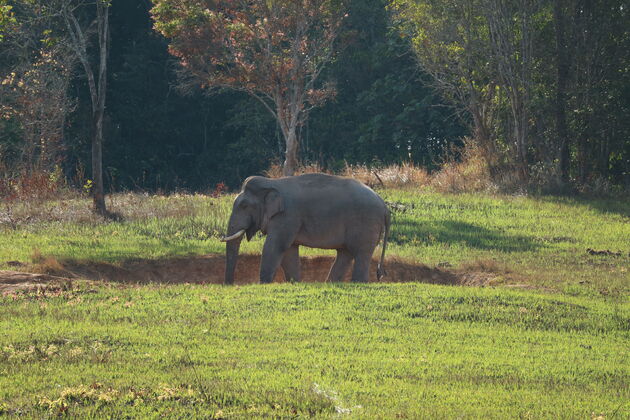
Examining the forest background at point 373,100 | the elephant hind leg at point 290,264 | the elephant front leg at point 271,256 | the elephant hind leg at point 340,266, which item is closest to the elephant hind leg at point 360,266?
the elephant hind leg at point 340,266

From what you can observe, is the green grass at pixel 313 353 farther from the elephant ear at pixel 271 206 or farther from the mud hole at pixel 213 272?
the mud hole at pixel 213 272

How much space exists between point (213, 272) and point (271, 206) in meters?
2.94

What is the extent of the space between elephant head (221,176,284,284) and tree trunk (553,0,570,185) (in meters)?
17.0

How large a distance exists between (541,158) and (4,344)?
25.6m

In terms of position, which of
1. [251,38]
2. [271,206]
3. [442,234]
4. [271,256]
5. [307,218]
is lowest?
[442,234]

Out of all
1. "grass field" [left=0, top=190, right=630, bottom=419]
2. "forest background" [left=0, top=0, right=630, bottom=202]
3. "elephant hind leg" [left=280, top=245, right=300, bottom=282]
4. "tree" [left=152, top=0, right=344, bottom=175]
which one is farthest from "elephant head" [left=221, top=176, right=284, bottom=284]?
"tree" [left=152, top=0, right=344, bottom=175]

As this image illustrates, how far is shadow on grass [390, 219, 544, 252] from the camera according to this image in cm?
2173

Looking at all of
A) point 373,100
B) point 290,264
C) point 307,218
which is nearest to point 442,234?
point 290,264

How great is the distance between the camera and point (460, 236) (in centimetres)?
2273

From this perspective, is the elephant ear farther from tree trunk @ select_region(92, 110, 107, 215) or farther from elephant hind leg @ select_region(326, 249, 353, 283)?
tree trunk @ select_region(92, 110, 107, 215)

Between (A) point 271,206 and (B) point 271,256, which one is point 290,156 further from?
(B) point 271,256

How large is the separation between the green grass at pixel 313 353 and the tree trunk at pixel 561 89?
17.7 meters

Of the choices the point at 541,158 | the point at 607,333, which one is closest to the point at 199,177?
the point at 541,158

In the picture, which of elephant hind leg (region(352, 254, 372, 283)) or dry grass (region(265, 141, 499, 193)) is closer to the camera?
elephant hind leg (region(352, 254, 372, 283))
